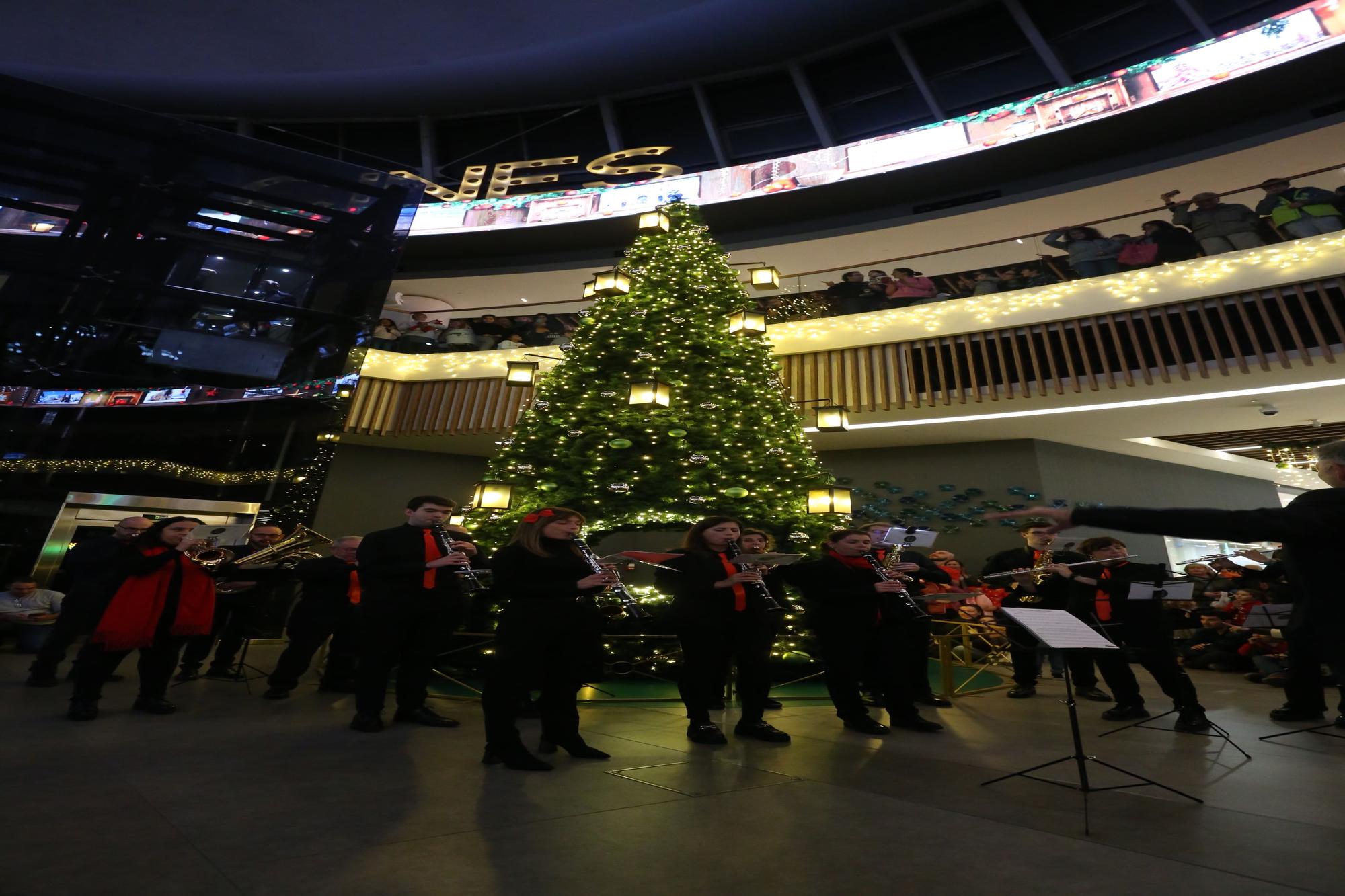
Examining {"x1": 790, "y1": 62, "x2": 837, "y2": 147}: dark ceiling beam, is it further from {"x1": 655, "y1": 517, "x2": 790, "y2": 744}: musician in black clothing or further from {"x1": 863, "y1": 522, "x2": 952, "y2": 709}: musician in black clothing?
{"x1": 655, "y1": 517, "x2": 790, "y2": 744}: musician in black clothing

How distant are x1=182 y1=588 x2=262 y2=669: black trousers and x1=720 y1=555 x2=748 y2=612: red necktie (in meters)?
3.96

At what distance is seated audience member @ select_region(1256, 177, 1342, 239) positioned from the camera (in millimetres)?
7520

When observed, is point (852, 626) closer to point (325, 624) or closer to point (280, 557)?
point (325, 624)

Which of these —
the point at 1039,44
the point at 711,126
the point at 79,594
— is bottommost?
the point at 79,594

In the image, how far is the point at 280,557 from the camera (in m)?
5.51

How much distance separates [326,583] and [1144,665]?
17.6ft

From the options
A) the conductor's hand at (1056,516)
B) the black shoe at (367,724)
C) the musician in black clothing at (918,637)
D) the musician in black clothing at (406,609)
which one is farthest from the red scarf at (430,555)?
the conductor's hand at (1056,516)

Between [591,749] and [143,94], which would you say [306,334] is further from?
[143,94]

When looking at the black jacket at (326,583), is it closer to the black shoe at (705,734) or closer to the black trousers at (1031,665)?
the black shoe at (705,734)

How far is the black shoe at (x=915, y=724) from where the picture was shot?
3.93m

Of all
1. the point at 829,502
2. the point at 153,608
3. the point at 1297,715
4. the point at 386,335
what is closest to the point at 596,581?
the point at 153,608

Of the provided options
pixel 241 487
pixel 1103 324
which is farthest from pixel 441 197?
pixel 1103 324

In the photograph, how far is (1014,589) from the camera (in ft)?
19.4

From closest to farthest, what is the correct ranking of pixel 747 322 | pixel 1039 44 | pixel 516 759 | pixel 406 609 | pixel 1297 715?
pixel 516 759, pixel 406 609, pixel 1297 715, pixel 747 322, pixel 1039 44
